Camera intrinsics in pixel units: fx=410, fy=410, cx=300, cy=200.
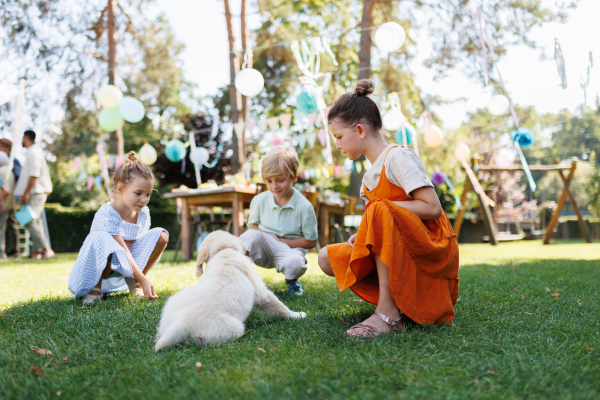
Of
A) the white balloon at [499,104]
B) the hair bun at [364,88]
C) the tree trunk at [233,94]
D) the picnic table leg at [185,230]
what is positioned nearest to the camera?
the hair bun at [364,88]

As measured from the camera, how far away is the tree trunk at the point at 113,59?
1110 cm

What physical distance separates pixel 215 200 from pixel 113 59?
7156 mm

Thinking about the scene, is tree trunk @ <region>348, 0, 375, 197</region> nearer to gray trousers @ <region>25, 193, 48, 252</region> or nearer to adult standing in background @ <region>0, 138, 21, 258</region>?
gray trousers @ <region>25, 193, 48, 252</region>

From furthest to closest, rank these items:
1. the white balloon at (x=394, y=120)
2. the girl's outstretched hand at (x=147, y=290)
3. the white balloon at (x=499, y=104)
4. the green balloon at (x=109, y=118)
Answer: the white balloon at (x=394, y=120) → the white balloon at (x=499, y=104) → the green balloon at (x=109, y=118) → the girl's outstretched hand at (x=147, y=290)

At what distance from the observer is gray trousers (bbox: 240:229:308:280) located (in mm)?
3142

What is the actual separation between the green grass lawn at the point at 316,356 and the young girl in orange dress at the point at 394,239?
0.44 feet

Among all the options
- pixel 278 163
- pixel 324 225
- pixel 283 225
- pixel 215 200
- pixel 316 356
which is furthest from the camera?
pixel 324 225

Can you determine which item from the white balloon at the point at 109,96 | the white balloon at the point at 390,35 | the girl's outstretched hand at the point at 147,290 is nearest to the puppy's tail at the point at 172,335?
the girl's outstretched hand at the point at 147,290

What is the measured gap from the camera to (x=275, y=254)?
3260mm

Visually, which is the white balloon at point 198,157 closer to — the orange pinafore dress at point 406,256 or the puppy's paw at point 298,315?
the puppy's paw at point 298,315

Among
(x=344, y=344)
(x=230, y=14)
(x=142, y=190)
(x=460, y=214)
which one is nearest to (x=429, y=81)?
(x=460, y=214)

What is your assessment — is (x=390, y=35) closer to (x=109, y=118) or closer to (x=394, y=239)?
(x=109, y=118)

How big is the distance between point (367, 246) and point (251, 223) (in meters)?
1.81

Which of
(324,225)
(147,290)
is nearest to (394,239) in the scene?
(147,290)
